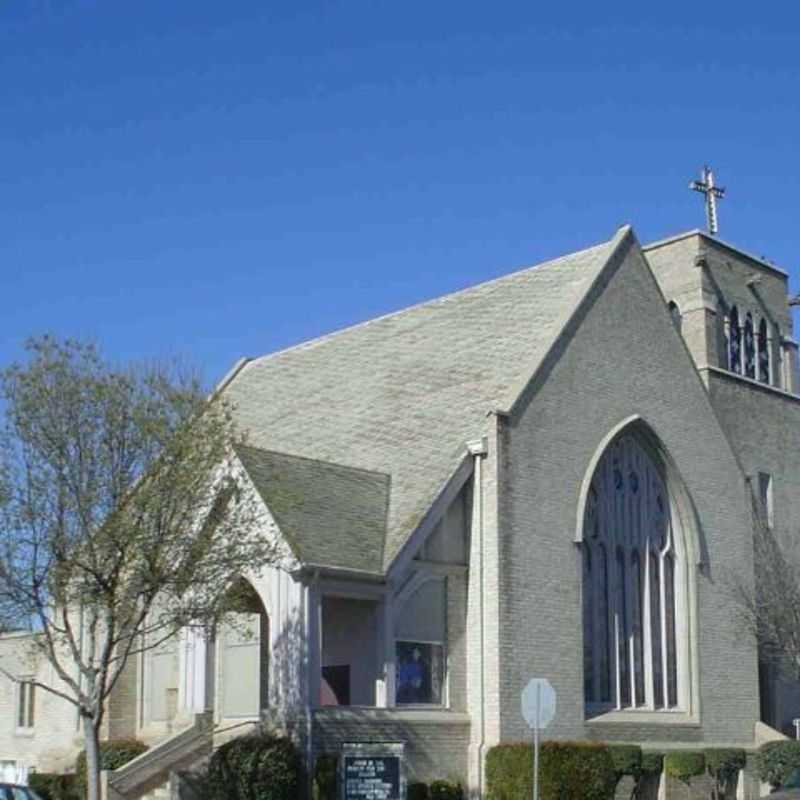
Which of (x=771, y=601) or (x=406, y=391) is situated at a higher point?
(x=406, y=391)

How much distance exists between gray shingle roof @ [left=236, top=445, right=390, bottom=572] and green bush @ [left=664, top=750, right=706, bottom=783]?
7.74 m

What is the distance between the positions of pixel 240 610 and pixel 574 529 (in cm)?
785

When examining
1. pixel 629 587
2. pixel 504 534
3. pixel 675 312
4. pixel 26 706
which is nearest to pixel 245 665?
pixel 504 534

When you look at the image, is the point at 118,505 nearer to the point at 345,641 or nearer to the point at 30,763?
the point at 345,641

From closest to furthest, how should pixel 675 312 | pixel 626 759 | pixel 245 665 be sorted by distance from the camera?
pixel 626 759
pixel 245 665
pixel 675 312

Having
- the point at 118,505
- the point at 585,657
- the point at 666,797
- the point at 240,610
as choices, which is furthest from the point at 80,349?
the point at 666,797

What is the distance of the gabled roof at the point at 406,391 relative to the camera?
28.3m

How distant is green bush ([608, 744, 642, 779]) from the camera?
27688mm

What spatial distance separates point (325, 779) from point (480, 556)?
18.7ft

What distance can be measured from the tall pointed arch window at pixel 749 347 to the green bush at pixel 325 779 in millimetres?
19172

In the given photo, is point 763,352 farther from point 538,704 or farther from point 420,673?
point 538,704

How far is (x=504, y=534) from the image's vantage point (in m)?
28.2

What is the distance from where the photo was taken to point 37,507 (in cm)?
2138

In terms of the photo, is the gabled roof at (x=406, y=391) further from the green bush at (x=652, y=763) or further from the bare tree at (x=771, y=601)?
the bare tree at (x=771, y=601)
